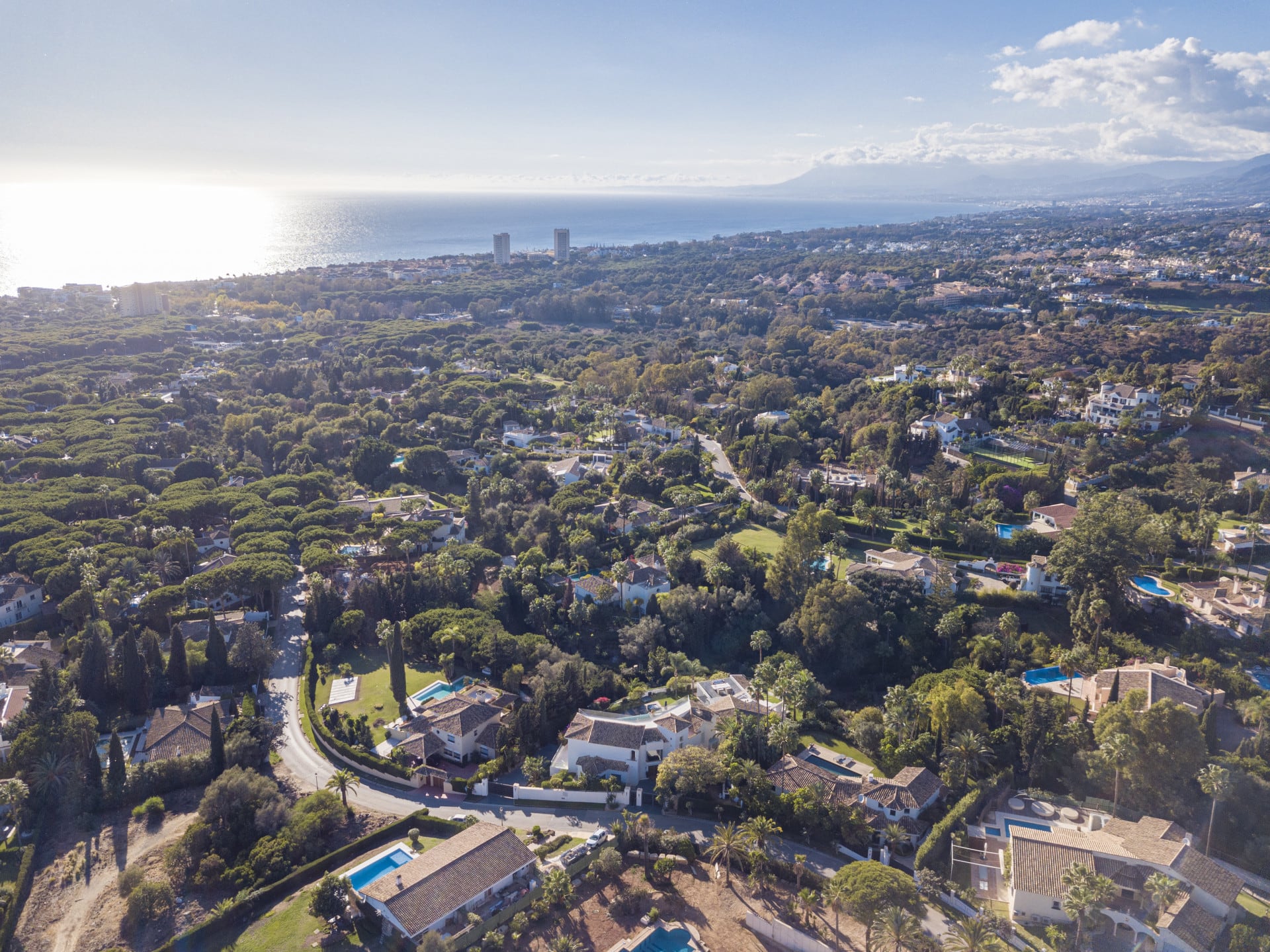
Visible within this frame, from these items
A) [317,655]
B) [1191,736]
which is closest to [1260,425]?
[1191,736]

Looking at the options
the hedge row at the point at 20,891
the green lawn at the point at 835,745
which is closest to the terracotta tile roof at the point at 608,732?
the green lawn at the point at 835,745

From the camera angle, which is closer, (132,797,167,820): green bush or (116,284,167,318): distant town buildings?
(132,797,167,820): green bush

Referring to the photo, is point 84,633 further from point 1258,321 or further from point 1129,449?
point 1258,321

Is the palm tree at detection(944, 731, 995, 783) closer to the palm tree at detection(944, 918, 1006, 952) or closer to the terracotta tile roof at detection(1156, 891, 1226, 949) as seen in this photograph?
the palm tree at detection(944, 918, 1006, 952)

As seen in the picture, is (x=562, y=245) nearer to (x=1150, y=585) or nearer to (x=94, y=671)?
(x=1150, y=585)

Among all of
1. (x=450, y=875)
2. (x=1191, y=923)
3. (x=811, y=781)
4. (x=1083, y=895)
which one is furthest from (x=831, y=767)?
(x=450, y=875)

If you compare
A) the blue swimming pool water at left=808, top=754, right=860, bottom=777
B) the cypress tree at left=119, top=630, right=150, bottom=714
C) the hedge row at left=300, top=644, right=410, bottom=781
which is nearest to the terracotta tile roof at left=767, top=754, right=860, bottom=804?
the blue swimming pool water at left=808, top=754, right=860, bottom=777
